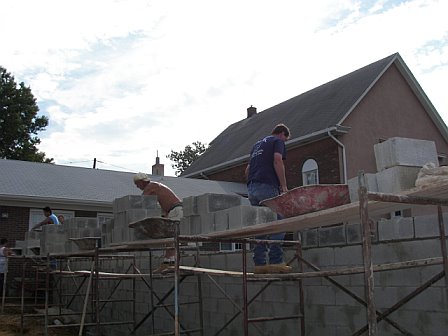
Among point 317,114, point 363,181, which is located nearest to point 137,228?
point 363,181

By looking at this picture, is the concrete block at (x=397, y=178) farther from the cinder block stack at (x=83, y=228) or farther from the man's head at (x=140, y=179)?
the cinder block stack at (x=83, y=228)

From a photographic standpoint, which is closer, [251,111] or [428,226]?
[428,226]

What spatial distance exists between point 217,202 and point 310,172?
12153 millimetres

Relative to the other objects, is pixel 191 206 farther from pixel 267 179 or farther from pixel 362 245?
pixel 362 245

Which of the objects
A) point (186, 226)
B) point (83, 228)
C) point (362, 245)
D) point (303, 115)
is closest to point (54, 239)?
point (83, 228)

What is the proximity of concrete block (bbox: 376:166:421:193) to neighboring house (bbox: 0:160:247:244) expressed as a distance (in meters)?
13.4

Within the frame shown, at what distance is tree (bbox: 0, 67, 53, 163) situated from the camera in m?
33.4

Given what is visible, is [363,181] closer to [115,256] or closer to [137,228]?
[137,228]

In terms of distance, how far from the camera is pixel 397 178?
3.48 meters

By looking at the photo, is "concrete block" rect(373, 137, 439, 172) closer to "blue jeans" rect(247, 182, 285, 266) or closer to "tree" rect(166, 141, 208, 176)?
"blue jeans" rect(247, 182, 285, 266)

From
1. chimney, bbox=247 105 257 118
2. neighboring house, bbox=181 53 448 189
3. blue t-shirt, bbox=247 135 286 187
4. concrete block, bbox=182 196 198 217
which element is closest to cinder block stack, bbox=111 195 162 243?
concrete block, bbox=182 196 198 217

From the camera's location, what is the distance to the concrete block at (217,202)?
231 inches

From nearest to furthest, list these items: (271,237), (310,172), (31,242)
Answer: (271,237) → (31,242) → (310,172)

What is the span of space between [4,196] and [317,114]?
10.9 metres
